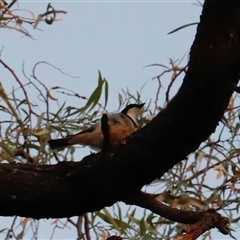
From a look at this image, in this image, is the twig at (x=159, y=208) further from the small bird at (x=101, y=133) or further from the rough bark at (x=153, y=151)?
the small bird at (x=101, y=133)

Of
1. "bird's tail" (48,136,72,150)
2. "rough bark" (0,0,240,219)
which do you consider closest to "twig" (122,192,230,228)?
"rough bark" (0,0,240,219)

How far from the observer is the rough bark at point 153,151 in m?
1.17

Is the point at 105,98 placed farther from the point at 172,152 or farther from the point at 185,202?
the point at 172,152

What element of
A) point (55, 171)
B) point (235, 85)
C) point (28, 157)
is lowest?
point (235, 85)

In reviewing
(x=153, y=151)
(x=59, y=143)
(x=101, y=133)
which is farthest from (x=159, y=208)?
(x=101, y=133)

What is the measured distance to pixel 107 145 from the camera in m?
1.34

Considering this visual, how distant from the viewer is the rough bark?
117 cm

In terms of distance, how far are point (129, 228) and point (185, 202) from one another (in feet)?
0.99

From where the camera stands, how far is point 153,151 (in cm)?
130

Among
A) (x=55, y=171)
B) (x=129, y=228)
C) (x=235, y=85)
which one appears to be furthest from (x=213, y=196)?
(x=235, y=85)

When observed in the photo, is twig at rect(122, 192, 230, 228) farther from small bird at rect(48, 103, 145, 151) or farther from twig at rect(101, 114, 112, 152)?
small bird at rect(48, 103, 145, 151)

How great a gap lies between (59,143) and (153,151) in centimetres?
72

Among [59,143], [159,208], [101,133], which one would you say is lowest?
[159,208]

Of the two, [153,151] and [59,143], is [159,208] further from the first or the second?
[59,143]
